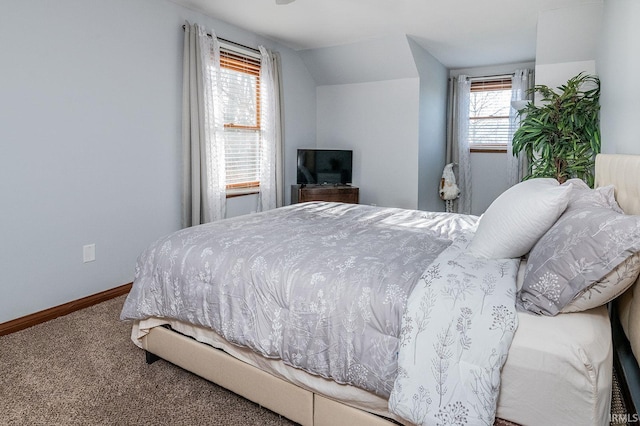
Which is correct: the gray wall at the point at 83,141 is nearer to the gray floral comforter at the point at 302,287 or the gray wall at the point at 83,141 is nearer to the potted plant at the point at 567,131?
the gray floral comforter at the point at 302,287

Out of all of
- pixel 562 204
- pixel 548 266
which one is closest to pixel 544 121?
pixel 562 204

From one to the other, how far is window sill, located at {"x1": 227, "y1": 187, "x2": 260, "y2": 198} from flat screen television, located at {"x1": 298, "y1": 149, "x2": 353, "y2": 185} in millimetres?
727

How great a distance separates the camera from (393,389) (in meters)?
1.24

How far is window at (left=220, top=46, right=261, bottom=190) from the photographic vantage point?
4.12 m

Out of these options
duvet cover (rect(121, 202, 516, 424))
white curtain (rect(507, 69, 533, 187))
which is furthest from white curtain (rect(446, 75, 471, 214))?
duvet cover (rect(121, 202, 516, 424))

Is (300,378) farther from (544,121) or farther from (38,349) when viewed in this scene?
(544,121)

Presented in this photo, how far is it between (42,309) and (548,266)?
10.2 ft

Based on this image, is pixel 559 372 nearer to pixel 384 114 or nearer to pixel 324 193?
pixel 324 193

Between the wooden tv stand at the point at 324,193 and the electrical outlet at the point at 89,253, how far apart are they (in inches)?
92.4

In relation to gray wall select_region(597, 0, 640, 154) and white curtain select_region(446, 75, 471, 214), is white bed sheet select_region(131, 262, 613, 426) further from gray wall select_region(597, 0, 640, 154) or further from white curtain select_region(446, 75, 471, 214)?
white curtain select_region(446, 75, 471, 214)

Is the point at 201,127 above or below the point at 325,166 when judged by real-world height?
above

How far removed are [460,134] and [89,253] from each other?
517 cm

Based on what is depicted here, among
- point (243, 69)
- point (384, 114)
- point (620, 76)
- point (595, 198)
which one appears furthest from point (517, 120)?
point (595, 198)

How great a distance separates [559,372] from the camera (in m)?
1.06
